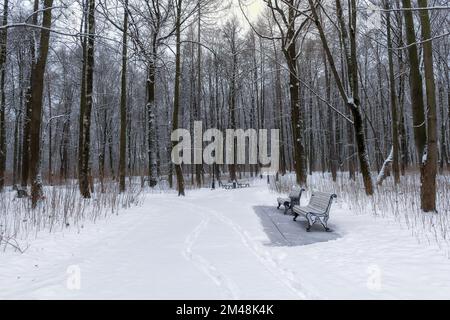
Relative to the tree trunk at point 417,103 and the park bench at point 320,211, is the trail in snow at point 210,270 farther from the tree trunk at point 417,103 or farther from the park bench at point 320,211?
the tree trunk at point 417,103

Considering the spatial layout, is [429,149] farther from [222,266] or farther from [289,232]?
[222,266]

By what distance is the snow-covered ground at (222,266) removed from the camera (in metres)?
4.05

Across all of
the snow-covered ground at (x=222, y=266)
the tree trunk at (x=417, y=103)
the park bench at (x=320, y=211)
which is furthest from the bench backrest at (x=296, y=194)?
→ the tree trunk at (x=417, y=103)

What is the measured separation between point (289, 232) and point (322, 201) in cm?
126

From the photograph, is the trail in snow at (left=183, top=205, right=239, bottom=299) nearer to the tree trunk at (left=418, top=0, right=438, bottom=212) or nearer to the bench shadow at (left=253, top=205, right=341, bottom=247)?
the bench shadow at (left=253, top=205, right=341, bottom=247)

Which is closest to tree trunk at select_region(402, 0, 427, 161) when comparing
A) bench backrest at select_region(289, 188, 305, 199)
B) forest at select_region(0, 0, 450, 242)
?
forest at select_region(0, 0, 450, 242)

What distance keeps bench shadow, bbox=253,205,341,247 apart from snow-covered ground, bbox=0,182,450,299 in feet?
0.68

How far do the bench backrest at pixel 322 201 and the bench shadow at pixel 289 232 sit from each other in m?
0.43

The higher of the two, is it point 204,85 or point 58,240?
point 204,85

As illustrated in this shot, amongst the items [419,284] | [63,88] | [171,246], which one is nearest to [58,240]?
[171,246]

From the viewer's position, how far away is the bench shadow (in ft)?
22.1

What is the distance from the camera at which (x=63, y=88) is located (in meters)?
31.1
